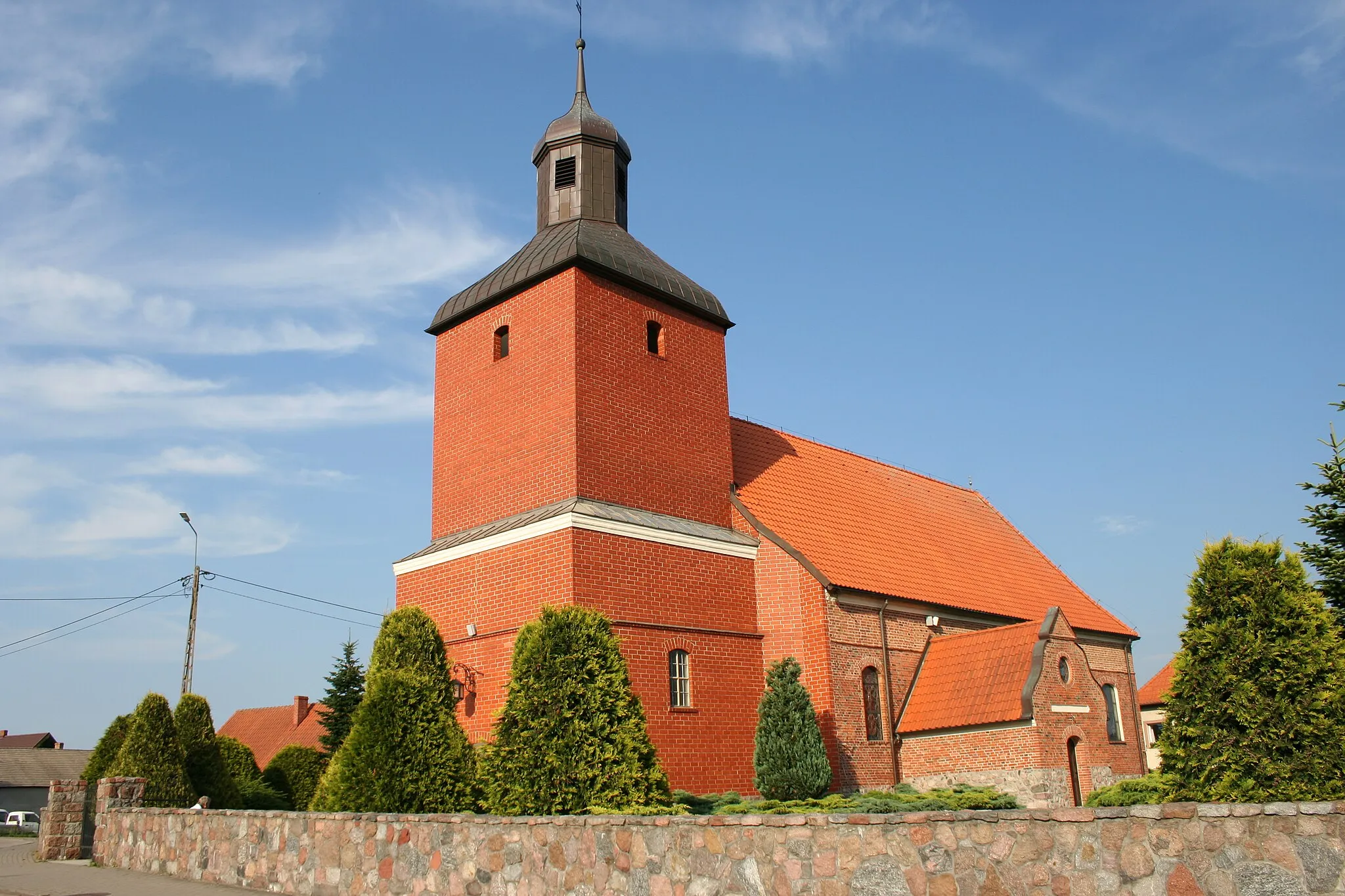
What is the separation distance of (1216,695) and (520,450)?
11.9 meters

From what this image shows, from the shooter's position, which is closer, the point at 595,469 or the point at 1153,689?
the point at 595,469

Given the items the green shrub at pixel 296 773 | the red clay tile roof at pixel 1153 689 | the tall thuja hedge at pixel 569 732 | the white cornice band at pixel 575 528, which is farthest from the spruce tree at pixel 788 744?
the red clay tile roof at pixel 1153 689

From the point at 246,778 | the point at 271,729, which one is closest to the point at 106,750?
the point at 246,778

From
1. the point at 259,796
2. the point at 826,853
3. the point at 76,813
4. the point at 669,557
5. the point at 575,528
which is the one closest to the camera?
the point at 826,853

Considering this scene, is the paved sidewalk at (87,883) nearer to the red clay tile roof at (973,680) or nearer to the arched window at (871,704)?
the arched window at (871,704)

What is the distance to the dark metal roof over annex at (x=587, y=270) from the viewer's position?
18344 mm

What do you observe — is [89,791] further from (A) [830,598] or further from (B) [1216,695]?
(B) [1216,695]

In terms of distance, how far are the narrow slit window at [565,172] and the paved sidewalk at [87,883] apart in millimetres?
13556

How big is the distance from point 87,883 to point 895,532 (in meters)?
16.3

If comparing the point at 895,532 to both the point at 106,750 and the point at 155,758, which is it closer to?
the point at 155,758

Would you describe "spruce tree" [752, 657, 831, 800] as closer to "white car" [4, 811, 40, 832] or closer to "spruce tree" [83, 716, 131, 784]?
"spruce tree" [83, 716, 131, 784]

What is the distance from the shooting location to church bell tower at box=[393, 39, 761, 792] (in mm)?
16422

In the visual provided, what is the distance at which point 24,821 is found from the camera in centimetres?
4238

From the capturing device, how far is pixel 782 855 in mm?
7777
